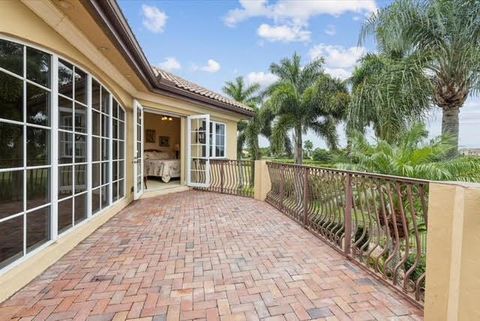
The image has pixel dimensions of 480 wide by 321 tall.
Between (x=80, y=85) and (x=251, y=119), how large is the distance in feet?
35.9

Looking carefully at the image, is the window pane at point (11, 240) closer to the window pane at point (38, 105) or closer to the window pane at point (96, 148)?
the window pane at point (38, 105)

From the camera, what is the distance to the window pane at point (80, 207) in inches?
157

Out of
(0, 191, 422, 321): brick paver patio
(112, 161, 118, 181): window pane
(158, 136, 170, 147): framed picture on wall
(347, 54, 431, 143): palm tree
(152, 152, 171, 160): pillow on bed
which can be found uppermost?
(347, 54, 431, 143): palm tree

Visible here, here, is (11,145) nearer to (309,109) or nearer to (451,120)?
(451,120)

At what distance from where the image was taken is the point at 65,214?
365cm

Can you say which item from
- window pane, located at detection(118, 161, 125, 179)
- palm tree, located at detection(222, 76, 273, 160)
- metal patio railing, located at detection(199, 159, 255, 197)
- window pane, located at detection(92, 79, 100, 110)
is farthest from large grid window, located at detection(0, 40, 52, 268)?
palm tree, located at detection(222, 76, 273, 160)

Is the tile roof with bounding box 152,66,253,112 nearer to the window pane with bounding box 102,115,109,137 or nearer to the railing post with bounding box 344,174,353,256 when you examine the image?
the window pane with bounding box 102,115,109,137

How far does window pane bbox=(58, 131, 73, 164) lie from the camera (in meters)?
3.50

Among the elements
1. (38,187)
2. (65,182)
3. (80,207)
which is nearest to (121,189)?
(80,207)

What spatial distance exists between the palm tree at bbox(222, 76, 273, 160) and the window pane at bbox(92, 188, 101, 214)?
8078 mm

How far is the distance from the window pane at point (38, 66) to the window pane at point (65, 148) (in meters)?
0.65

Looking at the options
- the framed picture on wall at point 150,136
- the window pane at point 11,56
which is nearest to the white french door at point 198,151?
the framed picture on wall at point 150,136

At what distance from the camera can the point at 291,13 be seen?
43.9ft

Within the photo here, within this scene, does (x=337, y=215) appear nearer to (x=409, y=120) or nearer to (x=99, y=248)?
(x=99, y=248)
